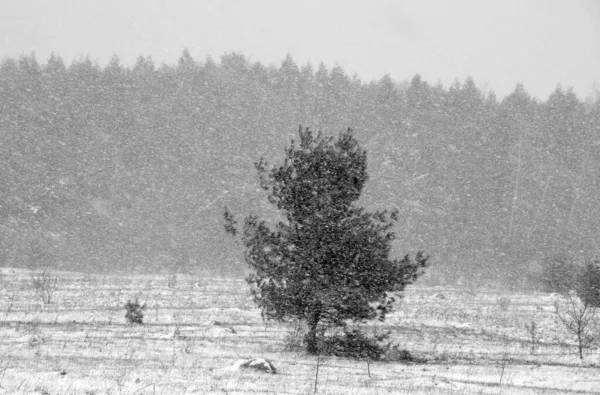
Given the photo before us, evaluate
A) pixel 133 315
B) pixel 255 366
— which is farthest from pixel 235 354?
pixel 133 315

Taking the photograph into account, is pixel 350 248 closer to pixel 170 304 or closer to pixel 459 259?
pixel 170 304

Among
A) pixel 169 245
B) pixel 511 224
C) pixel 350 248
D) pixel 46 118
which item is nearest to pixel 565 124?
pixel 511 224

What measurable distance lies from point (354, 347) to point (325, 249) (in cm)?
243

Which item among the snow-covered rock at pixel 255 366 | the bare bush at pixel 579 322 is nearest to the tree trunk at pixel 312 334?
the snow-covered rock at pixel 255 366

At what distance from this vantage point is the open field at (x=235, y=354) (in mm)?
10461

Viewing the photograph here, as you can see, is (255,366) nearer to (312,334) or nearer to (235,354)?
(235,354)

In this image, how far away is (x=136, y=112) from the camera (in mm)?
82625

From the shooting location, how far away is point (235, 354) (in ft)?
47.6

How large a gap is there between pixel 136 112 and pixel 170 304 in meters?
60.1

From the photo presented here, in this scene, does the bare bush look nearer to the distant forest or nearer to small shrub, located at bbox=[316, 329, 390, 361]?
small shrub, located at bbox=[316, 329, 390, 361]

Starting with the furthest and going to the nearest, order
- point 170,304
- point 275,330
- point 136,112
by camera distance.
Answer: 1. point 136,112
2. point 170,304
3. point 275,330

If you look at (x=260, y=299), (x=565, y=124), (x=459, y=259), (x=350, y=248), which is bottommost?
(x=260, y=299)

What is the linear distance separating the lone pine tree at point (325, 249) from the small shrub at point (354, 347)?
38 centimetres

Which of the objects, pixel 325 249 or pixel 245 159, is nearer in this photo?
pixel 325 249
